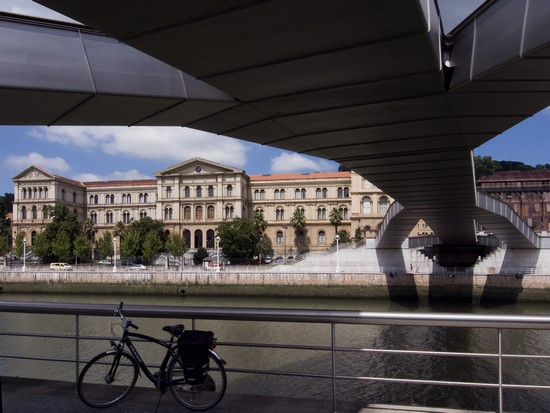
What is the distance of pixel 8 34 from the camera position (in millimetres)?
4785

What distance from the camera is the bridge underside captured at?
130 inches

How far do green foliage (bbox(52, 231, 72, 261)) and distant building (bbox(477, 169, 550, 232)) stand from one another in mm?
60707

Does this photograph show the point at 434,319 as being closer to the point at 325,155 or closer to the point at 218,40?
the point at 218,40

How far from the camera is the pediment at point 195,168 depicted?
267ft

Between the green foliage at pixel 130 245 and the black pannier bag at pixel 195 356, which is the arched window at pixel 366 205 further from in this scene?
the black pannier bag at pixel 195 356

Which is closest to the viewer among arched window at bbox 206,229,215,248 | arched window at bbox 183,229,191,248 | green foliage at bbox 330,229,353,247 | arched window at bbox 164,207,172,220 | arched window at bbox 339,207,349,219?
green foliage at bbox 330,229,353,247

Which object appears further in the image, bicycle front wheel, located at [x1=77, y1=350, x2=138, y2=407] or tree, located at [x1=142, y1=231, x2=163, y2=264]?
tree, located at [x1=142, y1=231, x2=163, y2=264]

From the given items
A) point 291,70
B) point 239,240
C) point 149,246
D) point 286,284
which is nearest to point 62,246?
point 149,246

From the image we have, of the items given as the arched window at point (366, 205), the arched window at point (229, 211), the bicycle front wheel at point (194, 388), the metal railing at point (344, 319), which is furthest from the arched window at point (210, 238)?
the bicycle front wheel at point (194, 388)

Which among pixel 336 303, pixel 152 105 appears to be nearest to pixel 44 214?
pixel 336 303

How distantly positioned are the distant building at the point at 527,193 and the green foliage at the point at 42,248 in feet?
207

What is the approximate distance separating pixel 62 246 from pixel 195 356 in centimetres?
6238

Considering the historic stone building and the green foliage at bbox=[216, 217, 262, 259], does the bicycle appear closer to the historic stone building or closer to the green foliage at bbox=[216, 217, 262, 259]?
the green foliage at bbox=[216, 217, 262, 259]

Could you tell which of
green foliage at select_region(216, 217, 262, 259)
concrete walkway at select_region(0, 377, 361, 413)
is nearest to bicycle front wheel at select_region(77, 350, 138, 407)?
concrete walkway at select_region(0, 377, 361, 413)
